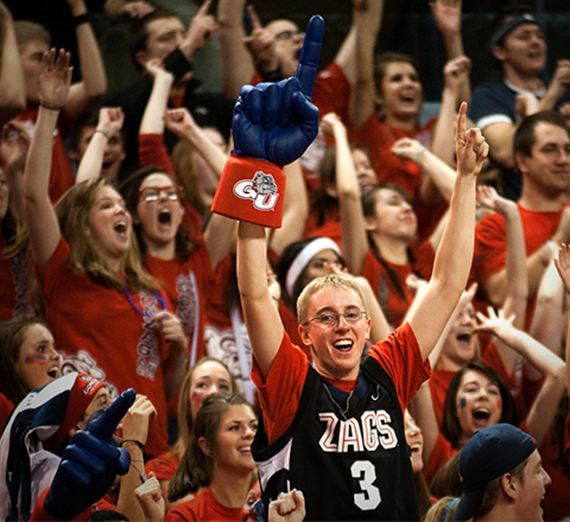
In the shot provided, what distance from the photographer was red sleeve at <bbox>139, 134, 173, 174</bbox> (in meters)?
5.23

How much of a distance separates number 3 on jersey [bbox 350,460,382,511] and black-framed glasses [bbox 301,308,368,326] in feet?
1.49

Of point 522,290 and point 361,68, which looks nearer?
point 522,290

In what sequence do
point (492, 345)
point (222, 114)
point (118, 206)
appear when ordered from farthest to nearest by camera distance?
point (222, 114) → point (492, 345) → point (118, 206)

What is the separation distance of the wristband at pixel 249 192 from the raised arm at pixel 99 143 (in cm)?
213

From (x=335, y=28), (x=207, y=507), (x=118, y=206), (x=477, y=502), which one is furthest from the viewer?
(x=335, y=28)

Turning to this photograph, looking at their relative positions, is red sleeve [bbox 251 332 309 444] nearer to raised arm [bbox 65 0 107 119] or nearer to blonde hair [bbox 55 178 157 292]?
blonde hair [bbox 55 178 157 292]

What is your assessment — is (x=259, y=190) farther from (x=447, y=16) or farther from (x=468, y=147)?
(x=447, y=16)

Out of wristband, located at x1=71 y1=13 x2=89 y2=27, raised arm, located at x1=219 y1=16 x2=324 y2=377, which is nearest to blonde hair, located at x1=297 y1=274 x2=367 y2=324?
raised arm, located at x1=219 y1=16 x2=324 y2=377

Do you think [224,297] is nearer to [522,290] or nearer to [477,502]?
[522,290]

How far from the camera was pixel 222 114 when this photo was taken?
5902mm

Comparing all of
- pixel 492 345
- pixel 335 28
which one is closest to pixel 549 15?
pixel 335 28

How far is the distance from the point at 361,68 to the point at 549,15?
2.23m

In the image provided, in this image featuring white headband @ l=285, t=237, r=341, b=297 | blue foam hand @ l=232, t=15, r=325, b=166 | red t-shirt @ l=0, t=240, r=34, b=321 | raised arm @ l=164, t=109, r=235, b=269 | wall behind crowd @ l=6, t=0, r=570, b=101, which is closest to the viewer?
blue foam hand @ l=232, t=15, r=325, b=166

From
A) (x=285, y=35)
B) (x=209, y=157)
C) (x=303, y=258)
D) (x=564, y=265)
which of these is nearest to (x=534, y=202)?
(x=303, y=258)
